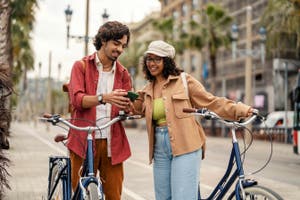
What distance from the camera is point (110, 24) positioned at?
4254 millimetres

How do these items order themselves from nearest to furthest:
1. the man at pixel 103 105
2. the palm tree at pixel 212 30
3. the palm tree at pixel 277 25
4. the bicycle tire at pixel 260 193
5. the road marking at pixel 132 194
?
1. the bicycle tire at pixel 260 193
2. the man at pixel 103 105
3. the road marking at pixel 132 194
4. the palm tree at pixel 277 25
5. the palm tree at pixel 212 30

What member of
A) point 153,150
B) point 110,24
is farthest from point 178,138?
point 110,24

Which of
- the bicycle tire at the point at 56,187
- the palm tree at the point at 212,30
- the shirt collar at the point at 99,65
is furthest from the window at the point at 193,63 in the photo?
the shirt collar at the point at 99,65

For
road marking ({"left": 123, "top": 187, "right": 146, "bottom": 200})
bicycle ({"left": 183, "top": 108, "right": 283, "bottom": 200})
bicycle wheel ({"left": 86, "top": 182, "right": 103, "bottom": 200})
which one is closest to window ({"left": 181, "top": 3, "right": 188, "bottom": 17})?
road marking ({"left": 123, "top": 187, "right": 146, "bottom": 200})

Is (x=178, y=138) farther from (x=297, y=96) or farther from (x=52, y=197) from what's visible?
(x=297, y=96)

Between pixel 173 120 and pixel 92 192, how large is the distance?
859 millimetres

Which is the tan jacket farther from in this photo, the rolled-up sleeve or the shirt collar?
the rolled-up sleeve

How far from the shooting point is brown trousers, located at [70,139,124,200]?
4355 millimetres

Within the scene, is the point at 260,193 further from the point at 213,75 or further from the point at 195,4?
the point at 195,4

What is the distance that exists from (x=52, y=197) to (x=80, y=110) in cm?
119

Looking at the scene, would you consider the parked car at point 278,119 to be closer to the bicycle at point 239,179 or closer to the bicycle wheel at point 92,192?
the bicycle at point 239,179

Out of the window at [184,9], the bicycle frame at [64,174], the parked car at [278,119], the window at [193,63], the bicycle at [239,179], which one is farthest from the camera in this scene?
the window at [184,9]

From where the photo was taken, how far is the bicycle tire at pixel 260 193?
151 inches

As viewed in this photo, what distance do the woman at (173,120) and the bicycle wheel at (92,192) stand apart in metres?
0.70
